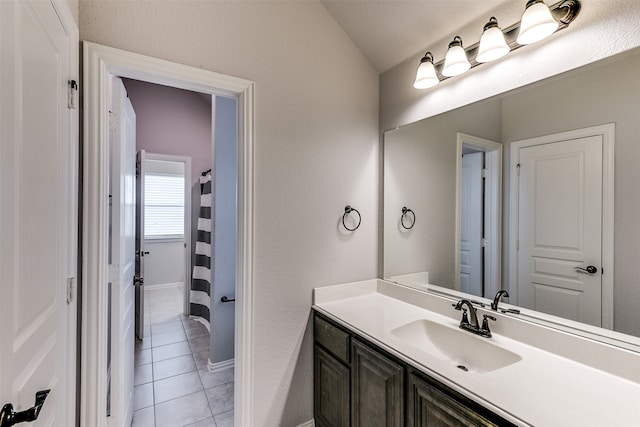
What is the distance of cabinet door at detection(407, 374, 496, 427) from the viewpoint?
3.21 ft

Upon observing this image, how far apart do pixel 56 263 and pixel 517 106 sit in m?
1.98

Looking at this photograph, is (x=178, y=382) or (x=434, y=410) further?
(x=178, y=382)

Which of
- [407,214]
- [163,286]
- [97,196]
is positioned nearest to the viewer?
[97,196]

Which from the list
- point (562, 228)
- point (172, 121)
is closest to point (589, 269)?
point (562, 228)

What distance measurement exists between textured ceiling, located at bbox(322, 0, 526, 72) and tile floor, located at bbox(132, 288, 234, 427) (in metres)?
2.64

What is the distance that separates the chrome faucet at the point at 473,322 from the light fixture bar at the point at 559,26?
3.96ft

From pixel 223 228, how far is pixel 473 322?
206 centimetres

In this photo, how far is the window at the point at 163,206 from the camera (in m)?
5.29

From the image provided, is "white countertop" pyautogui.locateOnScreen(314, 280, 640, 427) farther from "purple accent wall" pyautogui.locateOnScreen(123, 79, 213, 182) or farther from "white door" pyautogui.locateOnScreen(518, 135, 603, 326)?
"purple accent wall" pyautogui.locateOnScreen(123, 79, 213, 182)

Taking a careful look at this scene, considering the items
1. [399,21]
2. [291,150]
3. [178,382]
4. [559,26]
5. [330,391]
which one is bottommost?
[178,382]

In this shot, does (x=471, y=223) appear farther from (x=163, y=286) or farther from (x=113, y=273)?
(x=163, y=286)

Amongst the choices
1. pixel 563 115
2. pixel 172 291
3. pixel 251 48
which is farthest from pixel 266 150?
pixel 172 291

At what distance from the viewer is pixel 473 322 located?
1.46 m

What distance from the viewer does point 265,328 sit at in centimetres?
170
